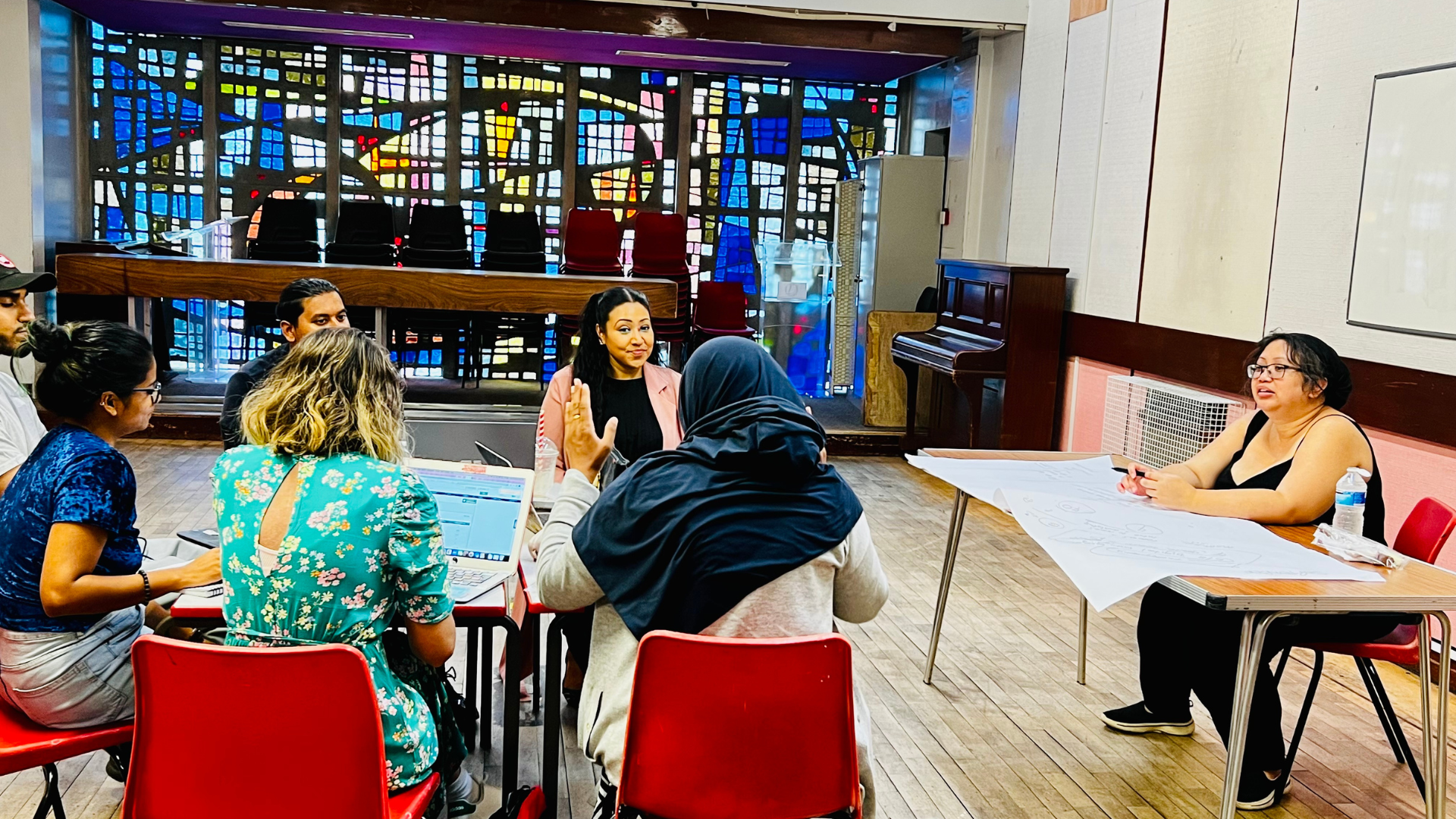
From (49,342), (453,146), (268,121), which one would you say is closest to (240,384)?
(49,342)

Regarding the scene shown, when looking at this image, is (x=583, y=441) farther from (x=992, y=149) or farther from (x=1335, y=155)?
(x=992, y=149)

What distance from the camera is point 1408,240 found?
4270 millimetres

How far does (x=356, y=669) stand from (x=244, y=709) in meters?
0.19

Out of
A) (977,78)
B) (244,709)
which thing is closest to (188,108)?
(977,78)

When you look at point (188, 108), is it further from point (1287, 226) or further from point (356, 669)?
point (356, 669)

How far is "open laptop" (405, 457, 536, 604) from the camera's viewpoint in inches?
100

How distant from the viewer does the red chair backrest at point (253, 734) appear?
176cm

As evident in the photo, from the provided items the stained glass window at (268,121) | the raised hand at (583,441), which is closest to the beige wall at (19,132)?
the stained glass window at (268,121)

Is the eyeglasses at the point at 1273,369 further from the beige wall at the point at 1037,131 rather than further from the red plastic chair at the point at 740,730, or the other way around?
the beige wall at the point at 1037,131

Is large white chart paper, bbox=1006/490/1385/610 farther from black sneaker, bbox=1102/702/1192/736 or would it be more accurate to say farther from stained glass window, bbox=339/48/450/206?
stained glass window, bbox=339/48/450/206

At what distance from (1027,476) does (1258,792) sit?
1.04 metres

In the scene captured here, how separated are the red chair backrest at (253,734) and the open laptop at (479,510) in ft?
2.39

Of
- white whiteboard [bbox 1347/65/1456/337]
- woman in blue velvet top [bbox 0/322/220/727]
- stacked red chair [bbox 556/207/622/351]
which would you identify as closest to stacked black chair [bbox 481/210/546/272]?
stacked red chair [bbox 556/207/622/351]

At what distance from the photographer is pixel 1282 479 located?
3.12m
